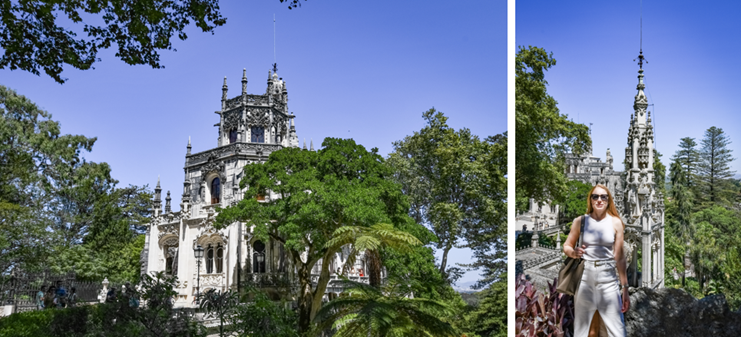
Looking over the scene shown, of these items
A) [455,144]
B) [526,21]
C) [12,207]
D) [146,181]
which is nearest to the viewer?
[12,207]

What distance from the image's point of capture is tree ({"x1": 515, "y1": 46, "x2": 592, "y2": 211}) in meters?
6.07

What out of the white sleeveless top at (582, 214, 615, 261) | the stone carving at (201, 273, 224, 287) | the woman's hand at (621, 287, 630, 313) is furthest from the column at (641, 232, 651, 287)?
the stone carving at (201, 273, 224, 287)

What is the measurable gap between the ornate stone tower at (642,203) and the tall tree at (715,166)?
363 mm

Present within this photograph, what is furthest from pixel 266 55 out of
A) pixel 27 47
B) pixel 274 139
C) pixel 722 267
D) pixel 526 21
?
pixel 722 267

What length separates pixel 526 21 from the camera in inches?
235

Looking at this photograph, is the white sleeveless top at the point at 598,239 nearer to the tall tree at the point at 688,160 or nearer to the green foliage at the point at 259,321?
the tall tree at the point at 688,160

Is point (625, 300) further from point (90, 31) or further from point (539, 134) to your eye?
point (90, 31)

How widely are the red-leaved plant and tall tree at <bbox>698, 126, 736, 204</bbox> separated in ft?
4.65

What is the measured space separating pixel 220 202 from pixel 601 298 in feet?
12.5

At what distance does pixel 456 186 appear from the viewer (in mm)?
10070

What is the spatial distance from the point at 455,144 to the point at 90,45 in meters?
6.62

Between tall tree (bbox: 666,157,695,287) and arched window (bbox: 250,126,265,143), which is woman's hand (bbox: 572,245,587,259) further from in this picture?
arched window (bbox: 250,126,265,143)

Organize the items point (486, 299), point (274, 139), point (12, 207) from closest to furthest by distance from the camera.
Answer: point (12, 207) → point (274, 139) → point (486, 299)

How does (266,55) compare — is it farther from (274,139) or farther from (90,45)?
(90,45)
